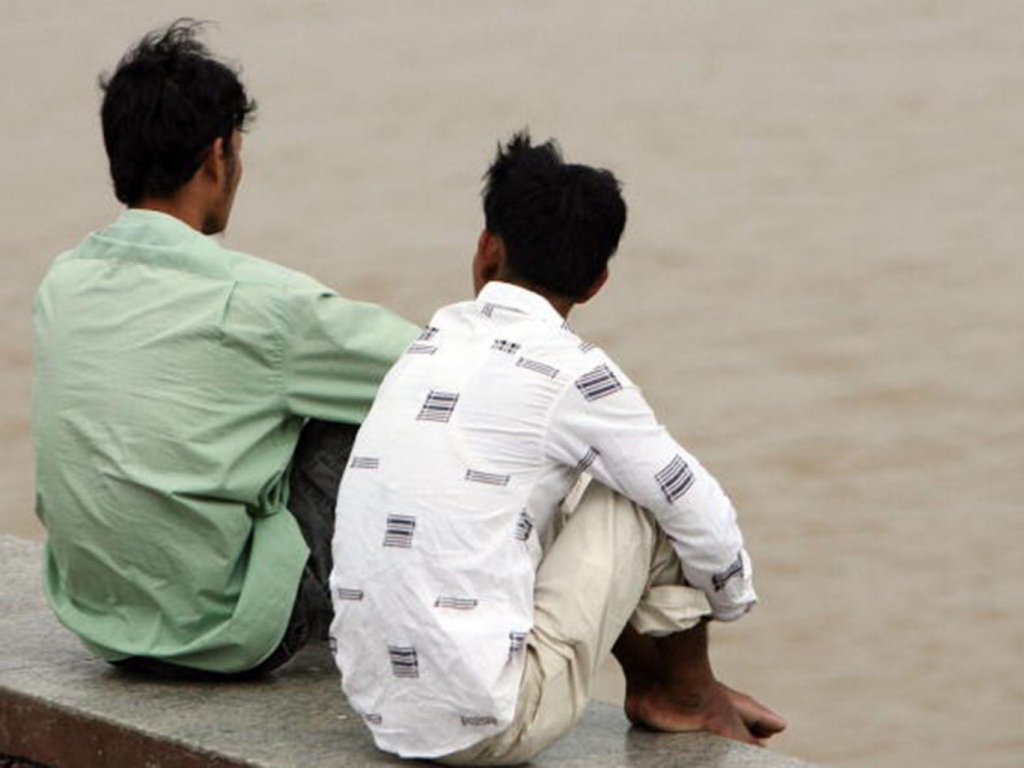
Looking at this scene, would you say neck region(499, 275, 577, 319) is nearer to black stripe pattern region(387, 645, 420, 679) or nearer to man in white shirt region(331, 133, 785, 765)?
man in white shirt region(331, 133, 785, 765)

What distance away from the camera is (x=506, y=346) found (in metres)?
2.73

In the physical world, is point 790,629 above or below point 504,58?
below

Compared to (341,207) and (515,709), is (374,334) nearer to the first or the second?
(515,709)

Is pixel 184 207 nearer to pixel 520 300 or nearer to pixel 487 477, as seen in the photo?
pixel 520 300

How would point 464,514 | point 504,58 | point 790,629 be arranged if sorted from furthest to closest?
point 504,58
point 790,629
point 464,514

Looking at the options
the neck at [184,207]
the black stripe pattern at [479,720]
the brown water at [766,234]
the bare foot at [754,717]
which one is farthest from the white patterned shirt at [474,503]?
the brown water at [766,234]

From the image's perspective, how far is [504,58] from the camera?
923 cm

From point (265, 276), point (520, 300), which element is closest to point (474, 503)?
point (520, 300)

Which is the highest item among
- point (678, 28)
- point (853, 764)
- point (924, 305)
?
point (678, 28)

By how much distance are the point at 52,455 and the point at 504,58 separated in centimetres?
641

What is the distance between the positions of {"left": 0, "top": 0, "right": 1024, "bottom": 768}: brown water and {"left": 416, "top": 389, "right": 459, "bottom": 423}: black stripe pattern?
2.42m

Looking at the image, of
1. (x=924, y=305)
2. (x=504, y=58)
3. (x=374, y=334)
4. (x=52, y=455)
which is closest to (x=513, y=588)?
(x=374, y=334)

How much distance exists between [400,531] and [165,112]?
2.19 ft

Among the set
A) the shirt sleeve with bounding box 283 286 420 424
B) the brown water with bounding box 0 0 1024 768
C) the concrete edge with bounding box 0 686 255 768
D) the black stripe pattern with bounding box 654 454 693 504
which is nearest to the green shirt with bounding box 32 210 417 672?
the shirt sleeve with bounding box 283 286 420 424
